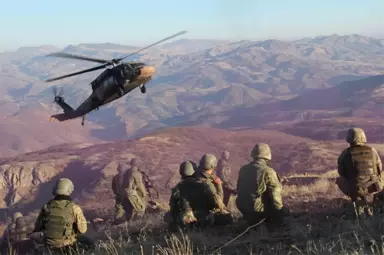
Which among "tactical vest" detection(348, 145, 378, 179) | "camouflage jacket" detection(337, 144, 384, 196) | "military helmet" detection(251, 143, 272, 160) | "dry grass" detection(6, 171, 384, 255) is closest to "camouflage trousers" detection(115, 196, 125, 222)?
"dry grass" detection(6, 171, 384, 255)

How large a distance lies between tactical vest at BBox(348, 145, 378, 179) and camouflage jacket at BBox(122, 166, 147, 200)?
6008 millimetres

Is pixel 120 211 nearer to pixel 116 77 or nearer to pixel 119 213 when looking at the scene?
pixel 119 213

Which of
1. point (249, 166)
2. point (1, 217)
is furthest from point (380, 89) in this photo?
point (249, 166)

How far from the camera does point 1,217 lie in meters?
26.9

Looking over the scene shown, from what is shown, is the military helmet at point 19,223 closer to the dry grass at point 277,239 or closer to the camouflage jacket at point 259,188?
the dry grass at point 277,239

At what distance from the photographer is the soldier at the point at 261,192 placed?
6.91 m

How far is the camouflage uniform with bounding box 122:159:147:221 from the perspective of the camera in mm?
12023

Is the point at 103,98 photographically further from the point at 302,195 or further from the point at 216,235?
the point at 216,235

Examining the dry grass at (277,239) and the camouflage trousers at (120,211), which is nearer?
the dry grass at (277,239)

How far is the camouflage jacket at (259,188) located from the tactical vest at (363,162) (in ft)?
4.67

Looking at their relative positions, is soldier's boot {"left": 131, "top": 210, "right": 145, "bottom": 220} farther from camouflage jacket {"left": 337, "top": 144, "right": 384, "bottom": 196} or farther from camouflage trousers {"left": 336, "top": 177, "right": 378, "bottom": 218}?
camouflage jacket {"left": 337, "top": 144, "right": 384, "bottom": 196}

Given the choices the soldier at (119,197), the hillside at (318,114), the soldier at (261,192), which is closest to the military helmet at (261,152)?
the soldier at (261,192)

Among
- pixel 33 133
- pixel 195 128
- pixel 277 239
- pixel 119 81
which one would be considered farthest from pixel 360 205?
pixel 33 133

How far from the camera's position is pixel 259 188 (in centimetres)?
693
